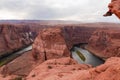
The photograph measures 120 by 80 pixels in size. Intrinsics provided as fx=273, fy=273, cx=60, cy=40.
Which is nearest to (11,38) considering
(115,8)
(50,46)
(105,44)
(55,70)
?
(105,44)

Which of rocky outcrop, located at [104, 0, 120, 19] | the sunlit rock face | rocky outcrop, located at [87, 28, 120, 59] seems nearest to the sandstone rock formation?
the sunlit rock face

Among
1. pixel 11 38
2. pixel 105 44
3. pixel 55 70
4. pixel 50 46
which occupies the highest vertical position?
pixel 55 70

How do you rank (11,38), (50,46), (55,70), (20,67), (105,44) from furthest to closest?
(11,38) → (105,44) → (50,46) → (20,67) → (55,70)

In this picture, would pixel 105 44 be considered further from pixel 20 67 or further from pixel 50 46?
pixel 20 67

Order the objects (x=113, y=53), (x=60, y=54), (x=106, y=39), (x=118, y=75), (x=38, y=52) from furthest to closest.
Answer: (x=106, y=39) < (x=113, y=53) < (x=38, y=52) < (x=60, y=54) < (x=118, y=75)

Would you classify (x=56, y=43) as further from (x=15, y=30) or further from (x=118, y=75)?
(x=15, y=30)

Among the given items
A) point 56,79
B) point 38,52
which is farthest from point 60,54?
point 56,79

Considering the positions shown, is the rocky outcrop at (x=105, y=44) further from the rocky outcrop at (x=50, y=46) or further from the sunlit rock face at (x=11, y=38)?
the sunlit rock face at (x=11, y=38)
